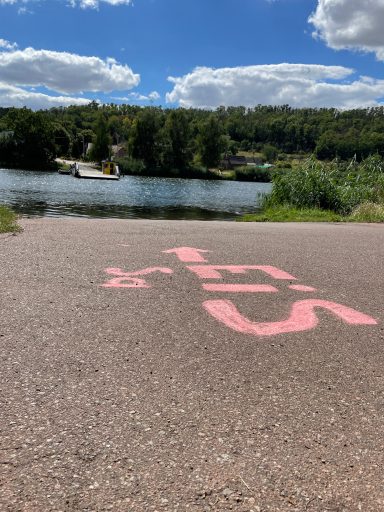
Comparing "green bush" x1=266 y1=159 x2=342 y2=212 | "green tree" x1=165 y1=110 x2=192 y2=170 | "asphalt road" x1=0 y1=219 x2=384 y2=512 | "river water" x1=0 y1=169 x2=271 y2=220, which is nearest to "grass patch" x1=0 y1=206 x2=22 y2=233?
"asphalt road" x1=0 y1=219 x2=384 y2=512

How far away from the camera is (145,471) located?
8.23ft

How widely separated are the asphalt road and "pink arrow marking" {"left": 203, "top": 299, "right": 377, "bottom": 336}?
0.02 metres

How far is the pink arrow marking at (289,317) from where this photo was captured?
4.75 metres

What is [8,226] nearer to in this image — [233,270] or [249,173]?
[233,270]

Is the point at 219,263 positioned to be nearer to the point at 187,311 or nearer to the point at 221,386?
the point at 187,311

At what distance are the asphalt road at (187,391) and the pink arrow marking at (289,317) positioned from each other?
22mm

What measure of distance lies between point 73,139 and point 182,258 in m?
124

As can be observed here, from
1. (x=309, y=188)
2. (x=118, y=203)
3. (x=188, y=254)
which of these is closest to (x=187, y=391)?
(x=188, y=254)

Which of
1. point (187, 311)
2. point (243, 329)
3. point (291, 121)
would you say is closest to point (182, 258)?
point (187, 311)

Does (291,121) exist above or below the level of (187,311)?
above

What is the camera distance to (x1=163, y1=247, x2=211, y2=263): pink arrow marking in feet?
26.1

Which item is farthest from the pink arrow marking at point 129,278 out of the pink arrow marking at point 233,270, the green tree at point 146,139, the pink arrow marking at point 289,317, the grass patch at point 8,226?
the green tree at point 146,139

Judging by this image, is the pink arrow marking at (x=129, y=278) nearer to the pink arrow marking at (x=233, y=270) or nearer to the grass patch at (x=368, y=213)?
the pink arrow marking at (x=233, y=270)

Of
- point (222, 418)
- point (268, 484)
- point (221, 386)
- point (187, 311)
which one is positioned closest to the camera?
point (268, 484)
